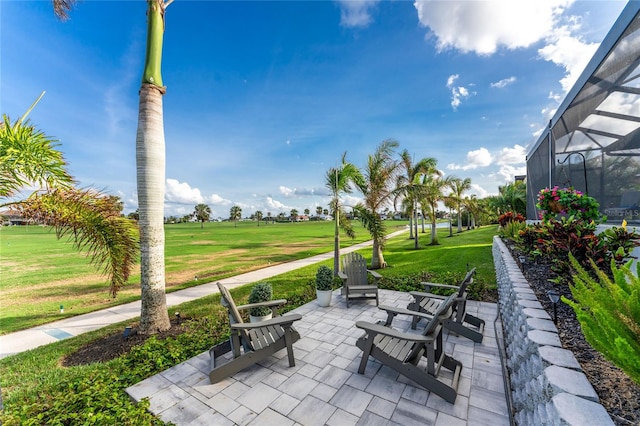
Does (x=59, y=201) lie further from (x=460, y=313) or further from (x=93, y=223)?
(x=460, y=313)

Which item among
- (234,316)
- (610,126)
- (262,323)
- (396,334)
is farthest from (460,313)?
(610,126)

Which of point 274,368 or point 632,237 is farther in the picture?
point 274,368

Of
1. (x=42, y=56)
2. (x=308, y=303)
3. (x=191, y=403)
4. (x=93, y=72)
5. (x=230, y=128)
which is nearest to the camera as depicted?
(x=191, y=403)

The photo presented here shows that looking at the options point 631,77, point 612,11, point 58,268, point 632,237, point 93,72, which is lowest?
point 58,268

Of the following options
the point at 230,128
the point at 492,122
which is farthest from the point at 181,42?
the point at 492,122

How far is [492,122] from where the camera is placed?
1080cm

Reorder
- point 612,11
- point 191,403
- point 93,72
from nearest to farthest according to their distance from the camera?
1. point 191,403
2. point 612,11
3. point 93,72

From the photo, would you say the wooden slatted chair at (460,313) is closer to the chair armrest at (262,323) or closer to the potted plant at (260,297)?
the chair armrest at (262,323)

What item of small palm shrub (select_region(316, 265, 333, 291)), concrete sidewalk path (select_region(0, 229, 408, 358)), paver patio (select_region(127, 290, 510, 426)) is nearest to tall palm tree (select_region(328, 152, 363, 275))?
small palm shrub (select_region(316, 265, 333, 291))

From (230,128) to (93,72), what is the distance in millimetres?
9062

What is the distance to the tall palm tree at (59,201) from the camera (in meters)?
3.24

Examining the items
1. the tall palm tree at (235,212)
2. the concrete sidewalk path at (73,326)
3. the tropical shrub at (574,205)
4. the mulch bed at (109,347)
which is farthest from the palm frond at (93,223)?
the tall palm tree at (235,212)

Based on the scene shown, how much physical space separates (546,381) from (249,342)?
122 inches

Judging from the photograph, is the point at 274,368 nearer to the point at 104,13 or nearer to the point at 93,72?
the point at 104,13
